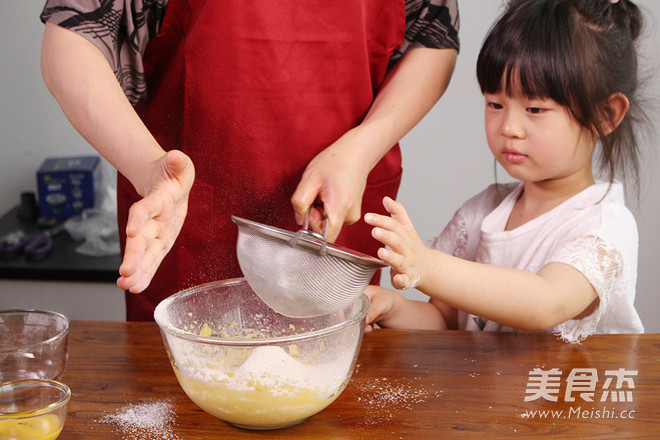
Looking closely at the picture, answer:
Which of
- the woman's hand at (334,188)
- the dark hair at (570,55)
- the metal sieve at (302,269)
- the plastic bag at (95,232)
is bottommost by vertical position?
the plastic bag at (95,232)

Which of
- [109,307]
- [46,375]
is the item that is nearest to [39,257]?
[109,307]

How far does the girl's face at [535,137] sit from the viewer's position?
1.25 metres

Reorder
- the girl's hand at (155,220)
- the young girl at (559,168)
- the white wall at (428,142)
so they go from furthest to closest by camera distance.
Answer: the white wall at (428,142), the young girl at (559,168), the girl's hand at (155,220)

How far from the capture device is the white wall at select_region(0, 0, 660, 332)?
2543 mm

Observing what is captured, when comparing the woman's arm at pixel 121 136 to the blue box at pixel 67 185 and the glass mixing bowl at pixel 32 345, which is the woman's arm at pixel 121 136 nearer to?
the glass mixing bowl at pixel 32 345

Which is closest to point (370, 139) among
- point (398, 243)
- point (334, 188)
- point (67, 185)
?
point (334, 188)

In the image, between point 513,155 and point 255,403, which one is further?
point 513,155

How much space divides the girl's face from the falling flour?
786 millimetres

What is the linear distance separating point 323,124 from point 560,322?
558mm

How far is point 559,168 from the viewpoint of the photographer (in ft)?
4.24

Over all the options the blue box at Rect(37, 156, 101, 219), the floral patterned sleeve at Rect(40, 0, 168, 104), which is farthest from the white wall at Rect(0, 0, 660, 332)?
the floral patterned sleeve at Rect(40, 0, 168, 104)

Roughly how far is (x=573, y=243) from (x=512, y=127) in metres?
0.25

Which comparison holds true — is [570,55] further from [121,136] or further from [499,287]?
[121,136]

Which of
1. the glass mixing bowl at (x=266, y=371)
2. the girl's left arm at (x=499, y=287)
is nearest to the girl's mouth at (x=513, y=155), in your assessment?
the girl's left arm at (x=499, y=287)
